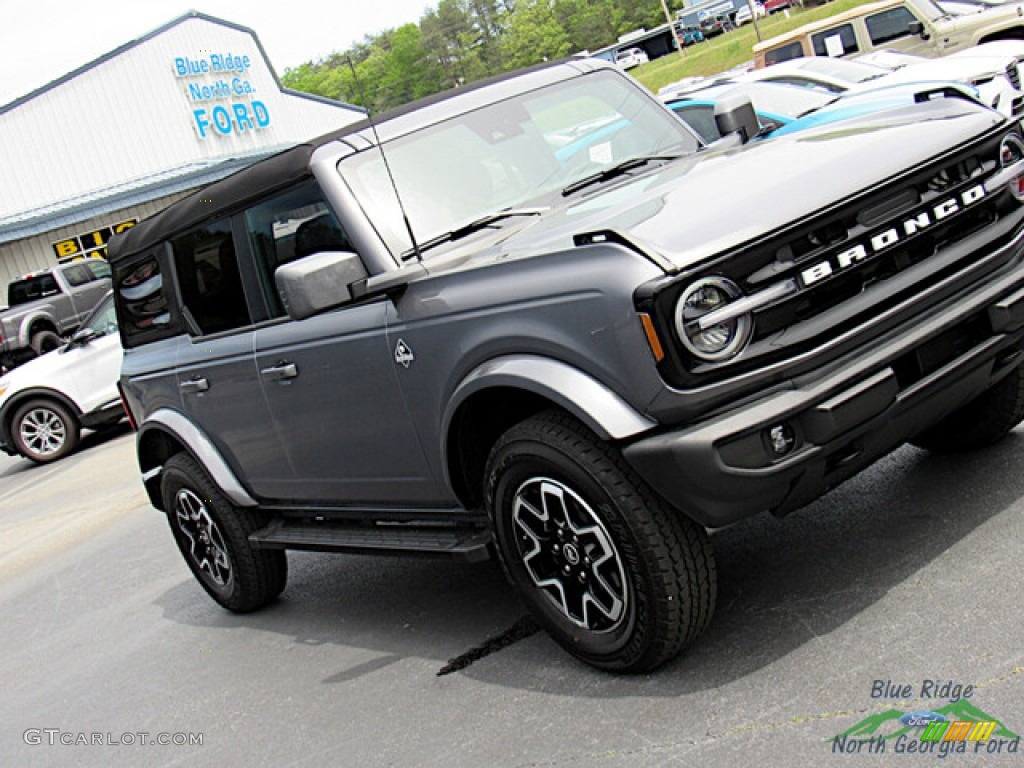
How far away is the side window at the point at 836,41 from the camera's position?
1830cm

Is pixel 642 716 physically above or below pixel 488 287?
below

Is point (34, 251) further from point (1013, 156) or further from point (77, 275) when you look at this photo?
point (1013, 156)

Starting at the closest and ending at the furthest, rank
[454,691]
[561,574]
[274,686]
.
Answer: [561,574] < [454,691] < [274,686]

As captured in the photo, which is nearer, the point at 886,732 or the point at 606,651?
the point at 886,732

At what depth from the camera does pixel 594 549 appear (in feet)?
13.0

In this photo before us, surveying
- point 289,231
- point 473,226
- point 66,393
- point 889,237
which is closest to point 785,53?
point 66,393

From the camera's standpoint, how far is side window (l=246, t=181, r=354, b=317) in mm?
4840

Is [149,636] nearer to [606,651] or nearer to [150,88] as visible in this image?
[606,651]

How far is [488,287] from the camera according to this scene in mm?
4039

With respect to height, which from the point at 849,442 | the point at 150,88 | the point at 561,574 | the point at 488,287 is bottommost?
the point at 561,574

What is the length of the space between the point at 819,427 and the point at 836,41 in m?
16.2

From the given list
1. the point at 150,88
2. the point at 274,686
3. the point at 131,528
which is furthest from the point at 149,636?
the point at 150,88

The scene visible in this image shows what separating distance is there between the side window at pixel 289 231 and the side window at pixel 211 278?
21 cm

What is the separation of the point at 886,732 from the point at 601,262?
1506mm
